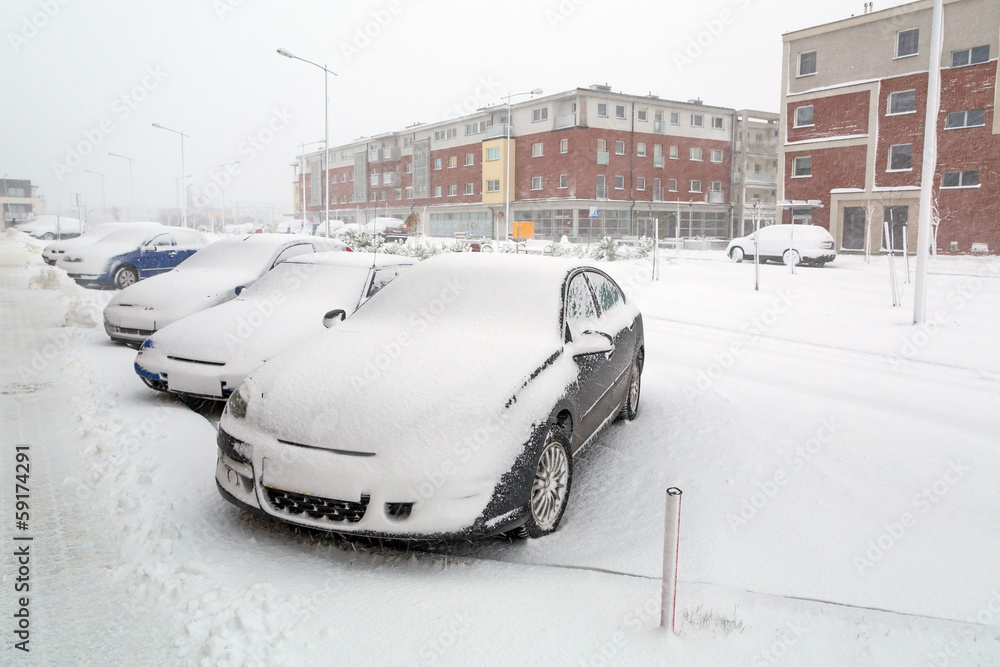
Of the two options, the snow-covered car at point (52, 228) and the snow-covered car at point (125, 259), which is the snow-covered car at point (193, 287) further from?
the snow-covered car at point (52, 228)

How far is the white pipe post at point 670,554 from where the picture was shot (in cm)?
268

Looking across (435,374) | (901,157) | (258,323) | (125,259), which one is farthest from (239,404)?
(901,157)

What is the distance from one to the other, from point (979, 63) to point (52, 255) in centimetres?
3610

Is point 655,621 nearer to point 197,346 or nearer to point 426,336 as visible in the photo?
point 426,336

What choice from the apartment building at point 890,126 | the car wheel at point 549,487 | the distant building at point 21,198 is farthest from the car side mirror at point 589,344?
the distant building at point 21,198

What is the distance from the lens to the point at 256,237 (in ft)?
31.4

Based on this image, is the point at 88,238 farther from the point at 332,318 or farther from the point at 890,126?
the point at 890,126

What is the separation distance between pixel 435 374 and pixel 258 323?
3.16m

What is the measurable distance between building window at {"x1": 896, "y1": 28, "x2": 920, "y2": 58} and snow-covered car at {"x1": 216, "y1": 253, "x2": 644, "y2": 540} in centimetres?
3528

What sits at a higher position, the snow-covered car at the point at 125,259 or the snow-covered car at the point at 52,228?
the snow-covered car at the point at 52,228

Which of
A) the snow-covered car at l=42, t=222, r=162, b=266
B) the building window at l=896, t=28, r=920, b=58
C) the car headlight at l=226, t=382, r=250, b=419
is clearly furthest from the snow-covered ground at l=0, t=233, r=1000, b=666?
the building window at l=896, t=28, r=920, b=58

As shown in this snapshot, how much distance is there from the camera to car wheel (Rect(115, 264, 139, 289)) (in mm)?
14359

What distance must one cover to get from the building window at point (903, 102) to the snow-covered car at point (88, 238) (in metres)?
32.5

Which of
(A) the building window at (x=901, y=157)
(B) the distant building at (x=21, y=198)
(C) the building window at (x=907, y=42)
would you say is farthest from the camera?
(B) the distant building at (x=21, y=198)
